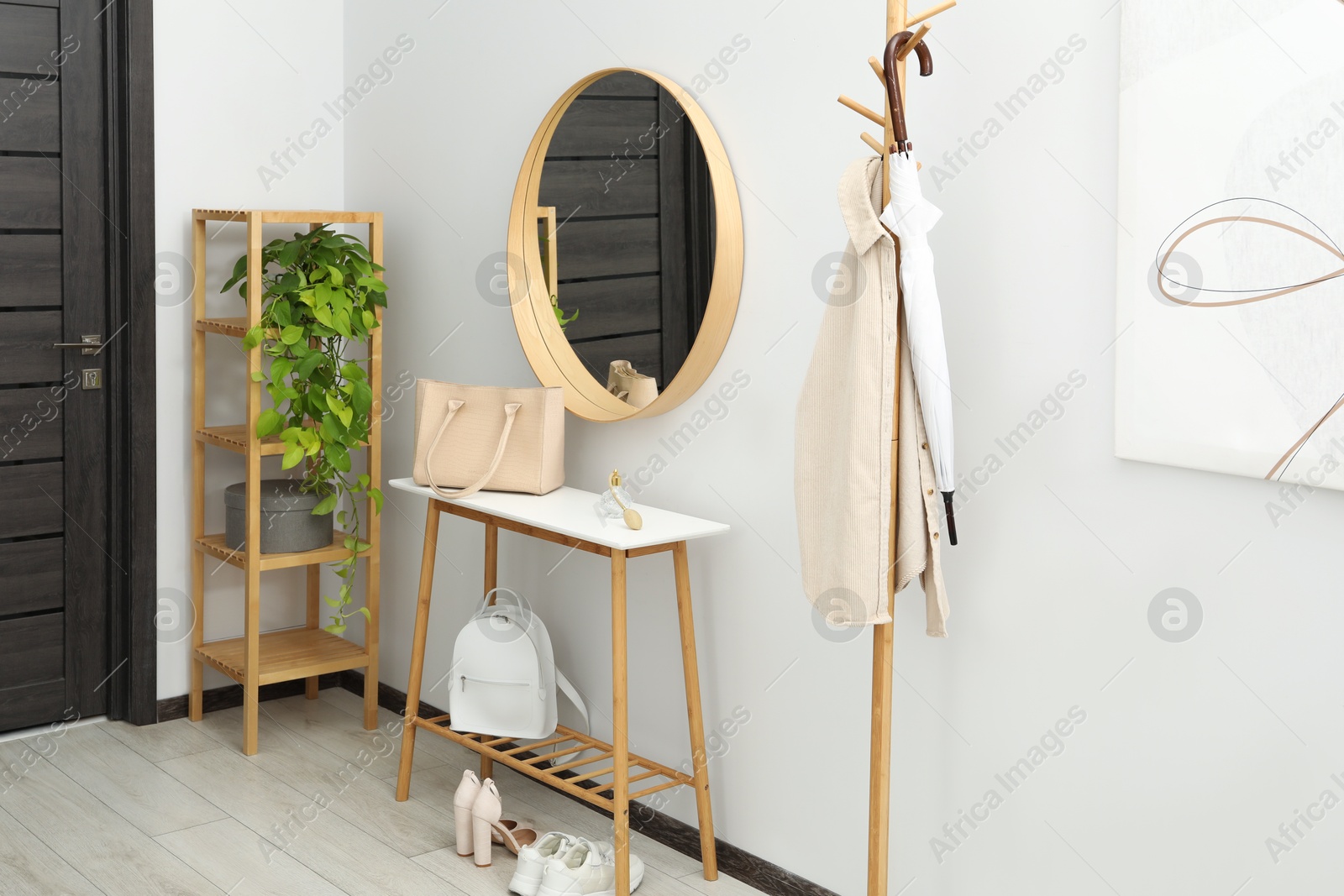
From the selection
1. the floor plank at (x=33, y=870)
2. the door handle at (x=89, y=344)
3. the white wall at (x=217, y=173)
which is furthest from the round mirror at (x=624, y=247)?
the floor plank at (x=33, y=870)

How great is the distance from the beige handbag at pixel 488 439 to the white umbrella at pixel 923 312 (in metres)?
1.00

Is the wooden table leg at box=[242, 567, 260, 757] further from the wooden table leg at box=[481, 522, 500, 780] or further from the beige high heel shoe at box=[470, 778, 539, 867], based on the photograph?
the beige high heel shoe at box=[470, 778, 539, 867]

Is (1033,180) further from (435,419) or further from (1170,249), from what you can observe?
(435,419)

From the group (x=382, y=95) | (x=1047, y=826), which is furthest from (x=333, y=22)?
(x=1047, y=826)

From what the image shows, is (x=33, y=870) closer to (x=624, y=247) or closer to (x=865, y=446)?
(x=624, y=247)

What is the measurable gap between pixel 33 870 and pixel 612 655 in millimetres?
A: 1240

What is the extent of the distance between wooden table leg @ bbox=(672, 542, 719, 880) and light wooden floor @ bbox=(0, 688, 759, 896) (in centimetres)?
9

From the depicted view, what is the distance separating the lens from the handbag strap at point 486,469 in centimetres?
261

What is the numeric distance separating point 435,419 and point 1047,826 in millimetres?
1511

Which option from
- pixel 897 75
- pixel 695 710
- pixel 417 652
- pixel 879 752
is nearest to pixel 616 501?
pixel 695 710

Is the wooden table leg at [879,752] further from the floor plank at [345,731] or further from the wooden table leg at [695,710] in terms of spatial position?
the floor plank at [345,731]

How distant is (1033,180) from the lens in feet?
6.25

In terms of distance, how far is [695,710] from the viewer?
8.00 ft

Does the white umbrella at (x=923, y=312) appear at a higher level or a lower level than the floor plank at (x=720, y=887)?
higher
